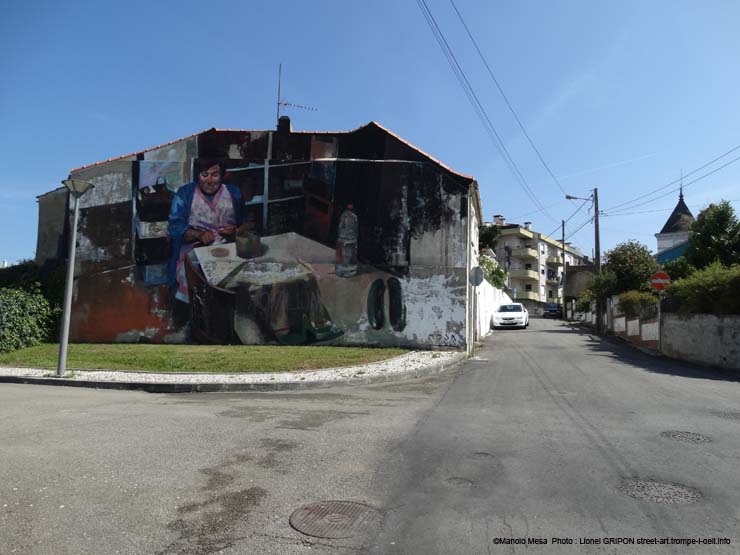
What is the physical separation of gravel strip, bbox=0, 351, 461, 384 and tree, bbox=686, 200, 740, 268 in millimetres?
19074

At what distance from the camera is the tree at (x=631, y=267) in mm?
29109

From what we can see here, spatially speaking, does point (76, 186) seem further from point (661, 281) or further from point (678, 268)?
point (678, 268)

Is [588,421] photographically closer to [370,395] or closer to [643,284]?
[370,395]

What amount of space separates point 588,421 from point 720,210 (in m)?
24.1

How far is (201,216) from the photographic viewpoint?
787 inches

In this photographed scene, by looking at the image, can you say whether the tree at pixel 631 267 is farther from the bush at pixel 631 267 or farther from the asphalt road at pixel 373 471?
the asphalt road at pixel 373 471

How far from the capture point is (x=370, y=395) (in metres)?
10.1

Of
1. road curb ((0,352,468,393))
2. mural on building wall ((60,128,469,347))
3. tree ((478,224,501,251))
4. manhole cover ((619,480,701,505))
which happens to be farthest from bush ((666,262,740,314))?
tree ((478,224,501,251))

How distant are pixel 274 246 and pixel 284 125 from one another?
4.47 meters

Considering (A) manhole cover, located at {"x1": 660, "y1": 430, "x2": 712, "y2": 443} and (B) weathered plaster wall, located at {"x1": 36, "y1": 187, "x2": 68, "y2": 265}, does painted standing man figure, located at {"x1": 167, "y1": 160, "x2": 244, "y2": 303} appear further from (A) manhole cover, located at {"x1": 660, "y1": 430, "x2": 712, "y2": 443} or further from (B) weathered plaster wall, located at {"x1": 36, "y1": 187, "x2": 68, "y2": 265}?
(A) manhole cover, located at {"x1": 660, "y1": 430, "x2": 712, "y2": 443}

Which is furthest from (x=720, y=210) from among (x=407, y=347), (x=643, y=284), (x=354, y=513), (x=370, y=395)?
(x=354, y=513)

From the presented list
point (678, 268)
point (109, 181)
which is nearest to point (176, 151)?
point (109, 181)

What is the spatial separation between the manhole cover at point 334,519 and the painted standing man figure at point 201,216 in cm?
1643

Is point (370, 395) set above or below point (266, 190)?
below
